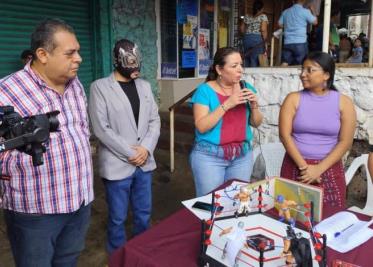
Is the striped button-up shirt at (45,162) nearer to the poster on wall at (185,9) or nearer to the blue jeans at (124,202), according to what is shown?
the blue jeans at (124,202)

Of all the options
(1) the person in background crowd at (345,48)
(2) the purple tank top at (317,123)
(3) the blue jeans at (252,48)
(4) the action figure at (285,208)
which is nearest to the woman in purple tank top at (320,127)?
(2) the purple tank top at (317,123)

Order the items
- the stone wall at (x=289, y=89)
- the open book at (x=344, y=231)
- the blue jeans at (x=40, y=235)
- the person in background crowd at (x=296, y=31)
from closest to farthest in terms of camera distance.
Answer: the open book at (x=344, y=231) < the blue jeans at (x=40, y=235) < the stone wall at (x=289, y=89) < the person in background crowd at (x=296, y=31)

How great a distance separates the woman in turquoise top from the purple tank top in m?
0.32

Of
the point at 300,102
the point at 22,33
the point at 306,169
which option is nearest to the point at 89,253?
the point at 306,169

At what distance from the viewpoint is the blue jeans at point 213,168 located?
236 centimetres

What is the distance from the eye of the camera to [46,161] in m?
1.64

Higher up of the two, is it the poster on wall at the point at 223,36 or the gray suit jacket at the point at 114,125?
the poster on wall at the point at 223,36

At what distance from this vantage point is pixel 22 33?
4.88 meters

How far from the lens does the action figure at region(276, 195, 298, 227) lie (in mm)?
1590

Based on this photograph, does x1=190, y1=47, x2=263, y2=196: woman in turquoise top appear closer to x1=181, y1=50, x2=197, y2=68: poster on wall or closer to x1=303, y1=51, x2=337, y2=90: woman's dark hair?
x1=303, y1=51, x2=337, y2=90: woman's dark hair

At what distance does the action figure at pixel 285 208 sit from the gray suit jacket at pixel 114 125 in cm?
111

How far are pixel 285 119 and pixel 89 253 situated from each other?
1915 millimetres

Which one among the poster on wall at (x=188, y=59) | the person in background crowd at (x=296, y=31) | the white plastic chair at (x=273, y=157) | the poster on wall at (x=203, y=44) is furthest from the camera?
the poster on wall at (x=203, y=44)

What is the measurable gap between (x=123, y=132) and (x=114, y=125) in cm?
8
